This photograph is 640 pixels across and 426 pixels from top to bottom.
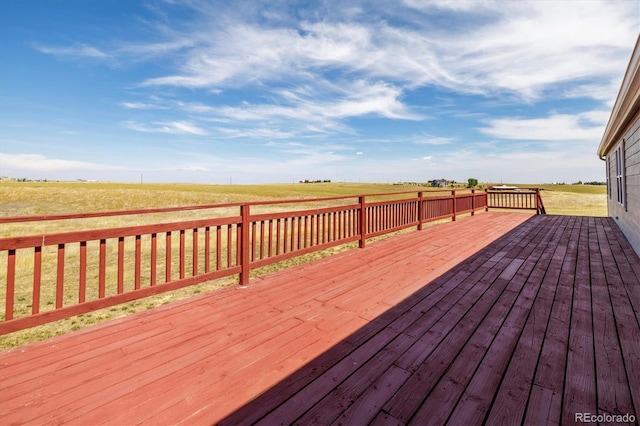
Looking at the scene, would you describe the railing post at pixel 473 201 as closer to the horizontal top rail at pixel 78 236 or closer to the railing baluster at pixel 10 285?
the horizontal top rail at pixel 78 236

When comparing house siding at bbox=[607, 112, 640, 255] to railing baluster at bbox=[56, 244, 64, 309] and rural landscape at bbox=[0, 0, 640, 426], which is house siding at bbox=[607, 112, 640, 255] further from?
railing baluster at bbox=[56, 244, 64, 309]

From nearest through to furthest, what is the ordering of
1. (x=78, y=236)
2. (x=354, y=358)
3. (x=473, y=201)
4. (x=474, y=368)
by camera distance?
(x=474, y=368) → (x=354, y=358) → (x=78, y=236) → (x=473, y=201)

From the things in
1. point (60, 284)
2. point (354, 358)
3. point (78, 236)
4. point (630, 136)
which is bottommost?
point (354, 358)

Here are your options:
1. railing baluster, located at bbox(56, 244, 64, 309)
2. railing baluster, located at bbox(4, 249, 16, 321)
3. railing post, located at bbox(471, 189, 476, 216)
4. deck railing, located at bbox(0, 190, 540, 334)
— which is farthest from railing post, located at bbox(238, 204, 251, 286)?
railing post, located at bbox(471, 189, 476, 216)

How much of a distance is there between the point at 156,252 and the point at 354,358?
2.71 metres

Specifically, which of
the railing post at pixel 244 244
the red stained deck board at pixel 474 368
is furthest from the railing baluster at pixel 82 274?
the red stained deck board at pixel 474 368

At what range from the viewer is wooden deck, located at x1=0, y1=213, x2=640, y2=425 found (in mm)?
1411

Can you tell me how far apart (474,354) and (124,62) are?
17.4 meters

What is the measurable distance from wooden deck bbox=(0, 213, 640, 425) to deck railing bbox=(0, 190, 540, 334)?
29 centimetres

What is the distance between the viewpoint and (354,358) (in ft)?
6.13

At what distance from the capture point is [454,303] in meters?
2.80

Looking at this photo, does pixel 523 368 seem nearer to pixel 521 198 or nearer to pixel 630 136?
pixel 630 136

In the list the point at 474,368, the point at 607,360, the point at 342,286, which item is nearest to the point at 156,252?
the point at 342,286

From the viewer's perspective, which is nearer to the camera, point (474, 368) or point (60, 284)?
point (474, 368)
